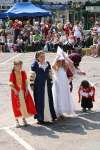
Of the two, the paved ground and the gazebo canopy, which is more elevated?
the paved ground

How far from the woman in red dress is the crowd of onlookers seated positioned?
52.7 feet

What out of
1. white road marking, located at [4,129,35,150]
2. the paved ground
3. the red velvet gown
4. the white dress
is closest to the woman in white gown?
the white dress

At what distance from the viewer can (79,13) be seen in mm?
46125

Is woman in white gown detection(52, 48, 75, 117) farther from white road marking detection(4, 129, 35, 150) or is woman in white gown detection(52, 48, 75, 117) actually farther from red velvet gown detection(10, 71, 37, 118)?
white road marking detection(4, 129, 35, 150)

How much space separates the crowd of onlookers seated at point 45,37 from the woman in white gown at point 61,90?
15369mm

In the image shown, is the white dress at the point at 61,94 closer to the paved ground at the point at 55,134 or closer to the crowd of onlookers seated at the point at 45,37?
the paved ground at the point at 55,134

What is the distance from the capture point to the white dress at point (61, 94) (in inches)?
476

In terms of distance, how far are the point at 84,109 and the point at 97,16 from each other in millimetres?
34332

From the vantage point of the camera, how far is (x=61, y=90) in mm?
12164

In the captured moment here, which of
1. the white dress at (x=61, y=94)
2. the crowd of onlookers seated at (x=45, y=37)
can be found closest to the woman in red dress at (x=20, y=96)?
the white dress at (x=61, y=94)

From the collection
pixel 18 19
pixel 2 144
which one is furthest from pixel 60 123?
pixel 18 19

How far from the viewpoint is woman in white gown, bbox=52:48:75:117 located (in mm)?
12078

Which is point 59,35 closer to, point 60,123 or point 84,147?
point 60,123

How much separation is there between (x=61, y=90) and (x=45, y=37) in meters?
20.3
